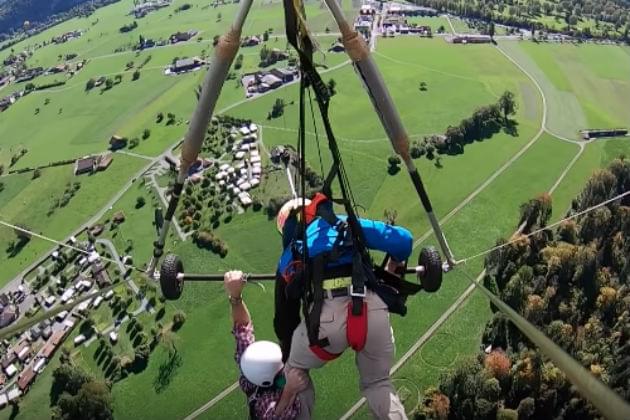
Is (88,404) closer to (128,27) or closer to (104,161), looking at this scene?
(104,161)

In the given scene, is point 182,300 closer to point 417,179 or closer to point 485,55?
point 417,179

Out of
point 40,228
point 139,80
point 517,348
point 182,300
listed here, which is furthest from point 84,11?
point 517,348

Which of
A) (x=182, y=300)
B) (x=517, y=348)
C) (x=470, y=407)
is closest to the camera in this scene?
(x=470, y=407)

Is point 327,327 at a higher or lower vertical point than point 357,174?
higher

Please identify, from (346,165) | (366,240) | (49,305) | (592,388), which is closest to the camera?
(592,388)

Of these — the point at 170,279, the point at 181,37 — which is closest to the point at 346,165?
the point at 170,279

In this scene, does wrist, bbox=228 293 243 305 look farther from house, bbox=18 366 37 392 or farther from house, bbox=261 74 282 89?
house, bbox=261 74 282 89

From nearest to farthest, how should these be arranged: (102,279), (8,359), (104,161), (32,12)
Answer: (8,359), (102,279), (104,161), (32,12)
